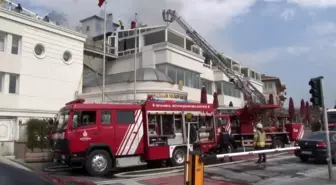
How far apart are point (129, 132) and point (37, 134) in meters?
8.21

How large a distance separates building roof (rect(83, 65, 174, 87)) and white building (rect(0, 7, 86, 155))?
2.60m

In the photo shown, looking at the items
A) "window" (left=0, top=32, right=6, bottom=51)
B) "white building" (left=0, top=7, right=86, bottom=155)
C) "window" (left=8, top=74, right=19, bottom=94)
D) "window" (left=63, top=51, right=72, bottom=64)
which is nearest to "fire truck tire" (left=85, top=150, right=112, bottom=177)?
"white building" (left=0, top=7, right=86, bottom=155)

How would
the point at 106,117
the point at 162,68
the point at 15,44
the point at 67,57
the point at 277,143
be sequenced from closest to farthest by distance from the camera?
the point at 106,117
the point at 277,143
the point at 15,44
the point at 67,57
the point at 162,68

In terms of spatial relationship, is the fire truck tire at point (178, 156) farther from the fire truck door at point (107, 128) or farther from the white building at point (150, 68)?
the white building at point (150, 68)

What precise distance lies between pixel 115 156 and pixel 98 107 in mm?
2026

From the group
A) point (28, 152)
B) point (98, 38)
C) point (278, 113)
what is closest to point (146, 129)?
point (28, 152)

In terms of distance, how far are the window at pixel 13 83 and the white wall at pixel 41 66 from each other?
13.2 inches

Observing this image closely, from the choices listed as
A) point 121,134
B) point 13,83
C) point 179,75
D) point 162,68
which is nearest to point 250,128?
point 121,134

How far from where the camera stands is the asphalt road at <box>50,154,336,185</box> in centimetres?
1109

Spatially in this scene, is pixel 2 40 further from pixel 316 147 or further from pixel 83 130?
pixel 316 147

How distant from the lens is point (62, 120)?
1310cm

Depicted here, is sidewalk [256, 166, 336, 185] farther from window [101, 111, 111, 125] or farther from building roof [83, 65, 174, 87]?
building roof [83, 65, 174, 87]

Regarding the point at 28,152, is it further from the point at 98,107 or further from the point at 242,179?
the point at 242,179

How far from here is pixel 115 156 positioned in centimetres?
1329
